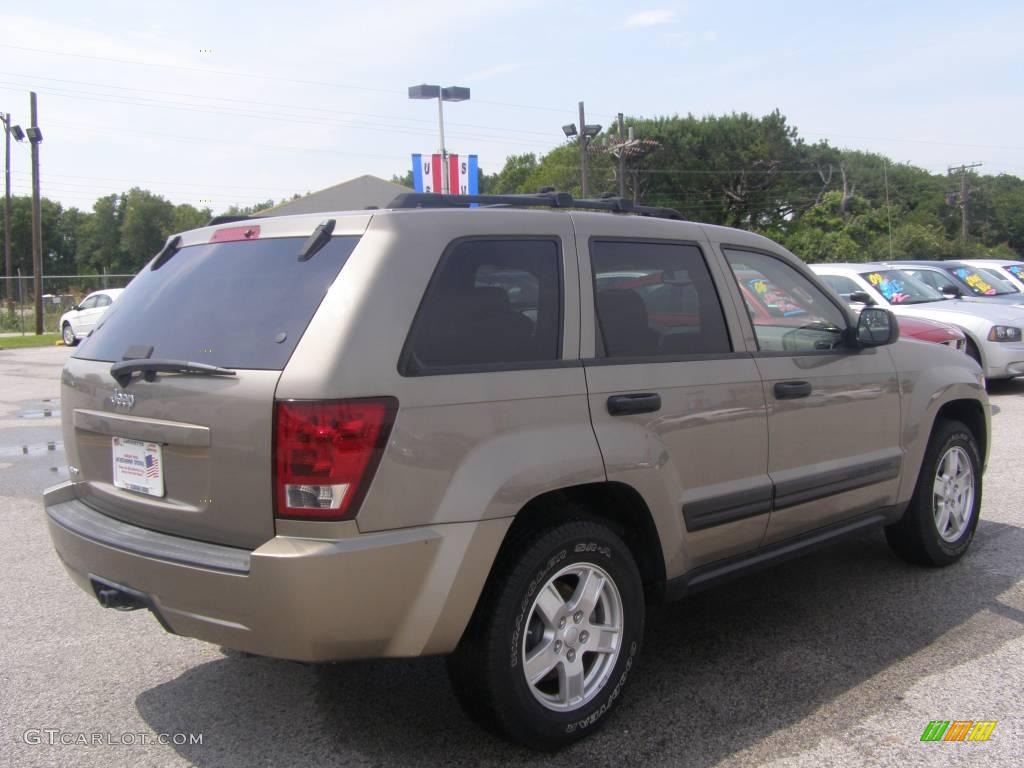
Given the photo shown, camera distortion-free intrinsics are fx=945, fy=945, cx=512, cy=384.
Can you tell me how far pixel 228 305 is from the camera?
3211 mm

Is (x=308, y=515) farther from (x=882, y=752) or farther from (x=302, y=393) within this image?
(x=882, y=752)

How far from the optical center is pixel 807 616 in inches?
178

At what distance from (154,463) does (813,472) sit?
2.75 m

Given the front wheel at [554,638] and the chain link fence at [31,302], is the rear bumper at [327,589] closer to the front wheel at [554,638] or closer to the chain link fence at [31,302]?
the front wheel at [554,638]

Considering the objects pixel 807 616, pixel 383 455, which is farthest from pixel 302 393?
pixel 807 616

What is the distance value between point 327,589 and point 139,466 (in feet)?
3.08

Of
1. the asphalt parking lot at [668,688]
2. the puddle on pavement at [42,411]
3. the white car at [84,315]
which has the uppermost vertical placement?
the white car at [84,315]

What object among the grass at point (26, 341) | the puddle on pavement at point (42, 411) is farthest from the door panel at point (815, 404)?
the grass at point (26, 341)

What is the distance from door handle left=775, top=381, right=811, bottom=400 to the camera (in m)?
4.04

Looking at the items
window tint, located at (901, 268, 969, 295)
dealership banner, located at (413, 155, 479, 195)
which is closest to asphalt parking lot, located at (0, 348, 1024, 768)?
window tint, located at (901, 268, 969, 295)

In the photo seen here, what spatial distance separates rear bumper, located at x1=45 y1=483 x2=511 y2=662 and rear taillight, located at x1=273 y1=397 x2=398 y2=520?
0.11m

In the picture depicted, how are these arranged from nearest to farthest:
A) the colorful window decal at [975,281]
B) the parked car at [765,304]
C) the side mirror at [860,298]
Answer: the parked car at [765,304], the side mirror at [860,298], the colorful window decal at [975,281]

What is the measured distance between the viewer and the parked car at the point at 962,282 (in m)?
13.3

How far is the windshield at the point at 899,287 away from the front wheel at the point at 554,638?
391 inches
